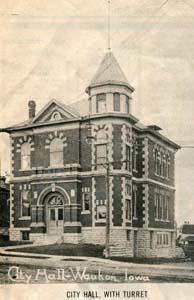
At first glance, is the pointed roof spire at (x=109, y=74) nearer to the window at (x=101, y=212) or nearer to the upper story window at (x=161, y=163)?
the upper story window at (x=161, y=163)

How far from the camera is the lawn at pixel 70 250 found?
5074mm

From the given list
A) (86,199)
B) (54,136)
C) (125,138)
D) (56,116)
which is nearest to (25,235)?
(86,199)

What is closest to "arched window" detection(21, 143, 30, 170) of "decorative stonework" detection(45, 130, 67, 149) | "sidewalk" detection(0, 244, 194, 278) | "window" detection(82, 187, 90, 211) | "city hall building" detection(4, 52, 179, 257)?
"city hall building" detection(4, 52, 179, 257)

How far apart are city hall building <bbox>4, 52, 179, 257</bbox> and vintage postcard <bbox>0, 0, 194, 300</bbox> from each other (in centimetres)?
1

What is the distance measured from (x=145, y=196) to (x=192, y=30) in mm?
1538

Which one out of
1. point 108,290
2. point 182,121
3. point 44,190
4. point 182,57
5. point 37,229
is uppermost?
point 182,57

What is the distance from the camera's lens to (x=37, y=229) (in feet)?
18.5

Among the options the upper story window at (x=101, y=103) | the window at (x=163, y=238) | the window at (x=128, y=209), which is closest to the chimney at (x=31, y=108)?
the upper story window at (x=101, y=103)

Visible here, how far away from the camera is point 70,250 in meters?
5.09

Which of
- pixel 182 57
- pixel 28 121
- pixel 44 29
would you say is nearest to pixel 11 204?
pixel 28 121

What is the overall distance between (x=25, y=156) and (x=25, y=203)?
491mm

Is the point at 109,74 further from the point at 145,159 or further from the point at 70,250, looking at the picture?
the point at 70,250

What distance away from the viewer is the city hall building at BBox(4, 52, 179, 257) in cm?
536

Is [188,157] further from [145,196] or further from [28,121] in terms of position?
[28,121]
